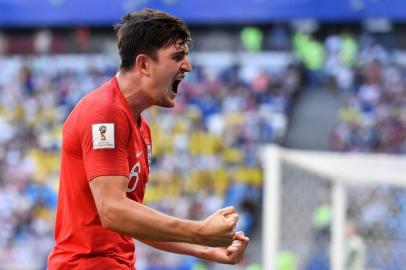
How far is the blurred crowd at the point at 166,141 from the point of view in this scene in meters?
14.3

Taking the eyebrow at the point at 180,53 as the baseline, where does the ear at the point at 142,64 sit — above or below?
below

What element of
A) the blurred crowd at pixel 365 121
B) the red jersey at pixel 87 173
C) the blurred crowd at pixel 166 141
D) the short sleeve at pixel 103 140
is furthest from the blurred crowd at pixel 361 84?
the short sleeve at pixel 103 140

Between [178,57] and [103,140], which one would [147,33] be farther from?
[103,140]

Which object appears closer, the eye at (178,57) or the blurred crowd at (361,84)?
the eye at (178,57)

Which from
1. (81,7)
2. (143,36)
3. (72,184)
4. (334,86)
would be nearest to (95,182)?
(72,184)

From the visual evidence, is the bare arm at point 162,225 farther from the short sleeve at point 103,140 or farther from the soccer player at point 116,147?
the short sleeve at point 103,140

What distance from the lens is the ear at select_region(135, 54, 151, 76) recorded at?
304 centimetres

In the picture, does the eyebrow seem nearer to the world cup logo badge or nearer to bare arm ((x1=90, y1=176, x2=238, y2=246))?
the world cup logo badge

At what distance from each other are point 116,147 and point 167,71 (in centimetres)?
34

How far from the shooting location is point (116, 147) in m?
2.91

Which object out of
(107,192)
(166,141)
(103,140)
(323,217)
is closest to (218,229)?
(107,192)

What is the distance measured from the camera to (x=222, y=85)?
17297 mm

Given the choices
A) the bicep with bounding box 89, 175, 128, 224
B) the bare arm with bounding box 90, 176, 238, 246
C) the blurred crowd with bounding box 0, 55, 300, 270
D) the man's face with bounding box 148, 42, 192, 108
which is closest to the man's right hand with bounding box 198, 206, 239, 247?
the bare arm with bounding box 90, 176, 238, 246

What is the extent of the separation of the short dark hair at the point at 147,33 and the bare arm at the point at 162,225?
521 mm
